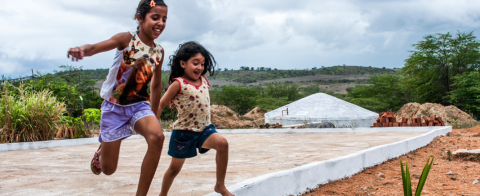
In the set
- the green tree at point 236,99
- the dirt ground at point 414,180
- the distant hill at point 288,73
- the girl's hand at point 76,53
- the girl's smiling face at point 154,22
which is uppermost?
the distant hill at point 288,73

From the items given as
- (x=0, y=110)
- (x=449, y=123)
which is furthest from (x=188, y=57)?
(x=449, y=123)

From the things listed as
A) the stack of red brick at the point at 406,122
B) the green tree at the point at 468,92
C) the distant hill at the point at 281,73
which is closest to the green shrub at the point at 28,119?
the stack of red brick at the point at 406,122

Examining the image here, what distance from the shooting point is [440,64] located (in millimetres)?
32625

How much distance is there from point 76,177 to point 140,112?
2.33 meters

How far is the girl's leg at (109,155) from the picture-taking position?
2801 millimetres

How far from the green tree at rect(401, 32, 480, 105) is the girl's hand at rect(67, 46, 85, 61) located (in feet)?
111

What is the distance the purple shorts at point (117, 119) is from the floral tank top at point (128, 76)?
0.16ft

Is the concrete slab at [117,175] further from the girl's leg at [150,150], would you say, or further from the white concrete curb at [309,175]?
the girl's leg at [150,150]

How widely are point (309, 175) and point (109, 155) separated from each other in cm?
204

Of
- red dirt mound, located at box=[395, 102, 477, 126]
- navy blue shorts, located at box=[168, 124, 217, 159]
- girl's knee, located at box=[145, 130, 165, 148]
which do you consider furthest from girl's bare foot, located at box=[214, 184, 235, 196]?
red dirt mound, located at box=[395, 102, 477, 126]

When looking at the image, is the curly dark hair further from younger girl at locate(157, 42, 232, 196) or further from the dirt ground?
the dirt ground

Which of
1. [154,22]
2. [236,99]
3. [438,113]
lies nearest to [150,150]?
[154,22]

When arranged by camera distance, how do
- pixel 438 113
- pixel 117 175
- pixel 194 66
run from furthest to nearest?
pixel 438 113, pixel 117 175, pixel 194 66

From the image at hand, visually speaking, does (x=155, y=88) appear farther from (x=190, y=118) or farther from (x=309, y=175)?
(x=309, y=175)
